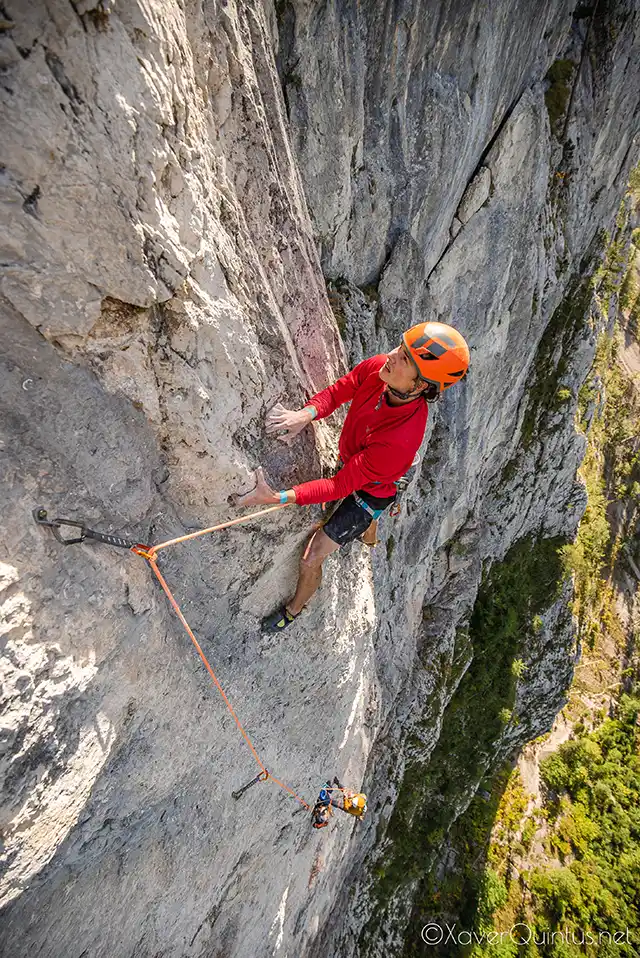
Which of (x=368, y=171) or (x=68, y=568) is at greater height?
(x=368, y=171)

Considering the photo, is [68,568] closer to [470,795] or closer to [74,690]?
[74,690]

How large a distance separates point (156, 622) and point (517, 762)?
20.5 meters

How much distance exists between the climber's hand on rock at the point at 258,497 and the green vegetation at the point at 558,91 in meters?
12.5

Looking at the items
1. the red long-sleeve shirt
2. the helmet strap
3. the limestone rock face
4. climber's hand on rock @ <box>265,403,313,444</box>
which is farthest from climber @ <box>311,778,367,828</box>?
the helmet strap

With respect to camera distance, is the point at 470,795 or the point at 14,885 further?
the point at 470,795

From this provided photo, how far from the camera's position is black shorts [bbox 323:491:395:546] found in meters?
4.51

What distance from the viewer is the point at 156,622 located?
3.59m

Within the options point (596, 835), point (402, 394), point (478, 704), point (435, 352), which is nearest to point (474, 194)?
point (435, 352)

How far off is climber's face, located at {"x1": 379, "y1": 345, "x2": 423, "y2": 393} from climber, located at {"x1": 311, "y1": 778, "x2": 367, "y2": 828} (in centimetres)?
564

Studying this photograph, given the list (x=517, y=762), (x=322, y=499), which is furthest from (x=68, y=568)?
(x=517, y=762)

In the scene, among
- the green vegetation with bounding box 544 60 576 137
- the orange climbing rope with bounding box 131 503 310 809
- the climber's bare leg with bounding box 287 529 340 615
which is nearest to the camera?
the orange climbing rope with bounding box 131 503 310 809

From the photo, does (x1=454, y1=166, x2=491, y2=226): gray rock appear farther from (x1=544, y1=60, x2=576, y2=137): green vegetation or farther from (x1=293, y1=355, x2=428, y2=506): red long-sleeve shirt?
(x1=293, y1=355, x2=428, y2=506): red long-sleeve shirt

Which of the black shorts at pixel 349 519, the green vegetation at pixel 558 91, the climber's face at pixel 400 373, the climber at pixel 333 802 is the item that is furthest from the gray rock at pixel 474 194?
the climber at pixel 333 802

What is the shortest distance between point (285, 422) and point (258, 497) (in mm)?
695
